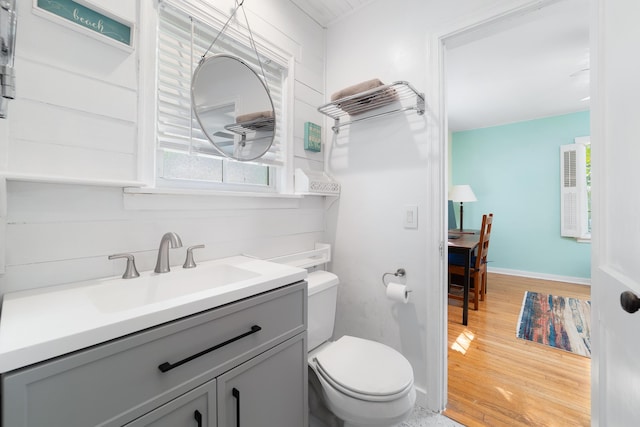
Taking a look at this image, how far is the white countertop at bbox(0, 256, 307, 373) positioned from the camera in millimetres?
556

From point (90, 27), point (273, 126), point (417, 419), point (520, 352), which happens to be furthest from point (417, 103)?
point (520, 352)

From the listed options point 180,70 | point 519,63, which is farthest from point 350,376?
point 519,63

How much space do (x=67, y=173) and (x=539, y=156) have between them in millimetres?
5285

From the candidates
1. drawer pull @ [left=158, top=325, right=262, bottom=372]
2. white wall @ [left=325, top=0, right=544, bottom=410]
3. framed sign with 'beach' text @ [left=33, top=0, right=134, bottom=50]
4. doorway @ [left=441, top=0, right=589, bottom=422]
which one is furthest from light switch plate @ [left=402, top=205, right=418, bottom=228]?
framed sign with 'beach' text @ [left=33, top=0, right=134, bottom=50]

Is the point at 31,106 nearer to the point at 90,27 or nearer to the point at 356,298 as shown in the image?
the point at 90,27

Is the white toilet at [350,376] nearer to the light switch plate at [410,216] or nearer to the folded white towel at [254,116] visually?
the light switch plate at [410,216]

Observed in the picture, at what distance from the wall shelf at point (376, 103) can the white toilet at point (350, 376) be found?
1.03 m

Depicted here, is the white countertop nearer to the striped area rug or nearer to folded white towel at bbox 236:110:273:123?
folded white towel at bbox 236:110:273:123

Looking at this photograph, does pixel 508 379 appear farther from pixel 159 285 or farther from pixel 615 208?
pixel 159 285

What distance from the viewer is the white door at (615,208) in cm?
63

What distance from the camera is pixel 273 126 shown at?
1633mm

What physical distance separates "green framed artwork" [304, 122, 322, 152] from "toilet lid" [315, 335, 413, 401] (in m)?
1.20

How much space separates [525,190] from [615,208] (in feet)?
13.9

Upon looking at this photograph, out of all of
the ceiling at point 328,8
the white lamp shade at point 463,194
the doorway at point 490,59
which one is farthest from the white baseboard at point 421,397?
the white lamp shade at point 463,194
